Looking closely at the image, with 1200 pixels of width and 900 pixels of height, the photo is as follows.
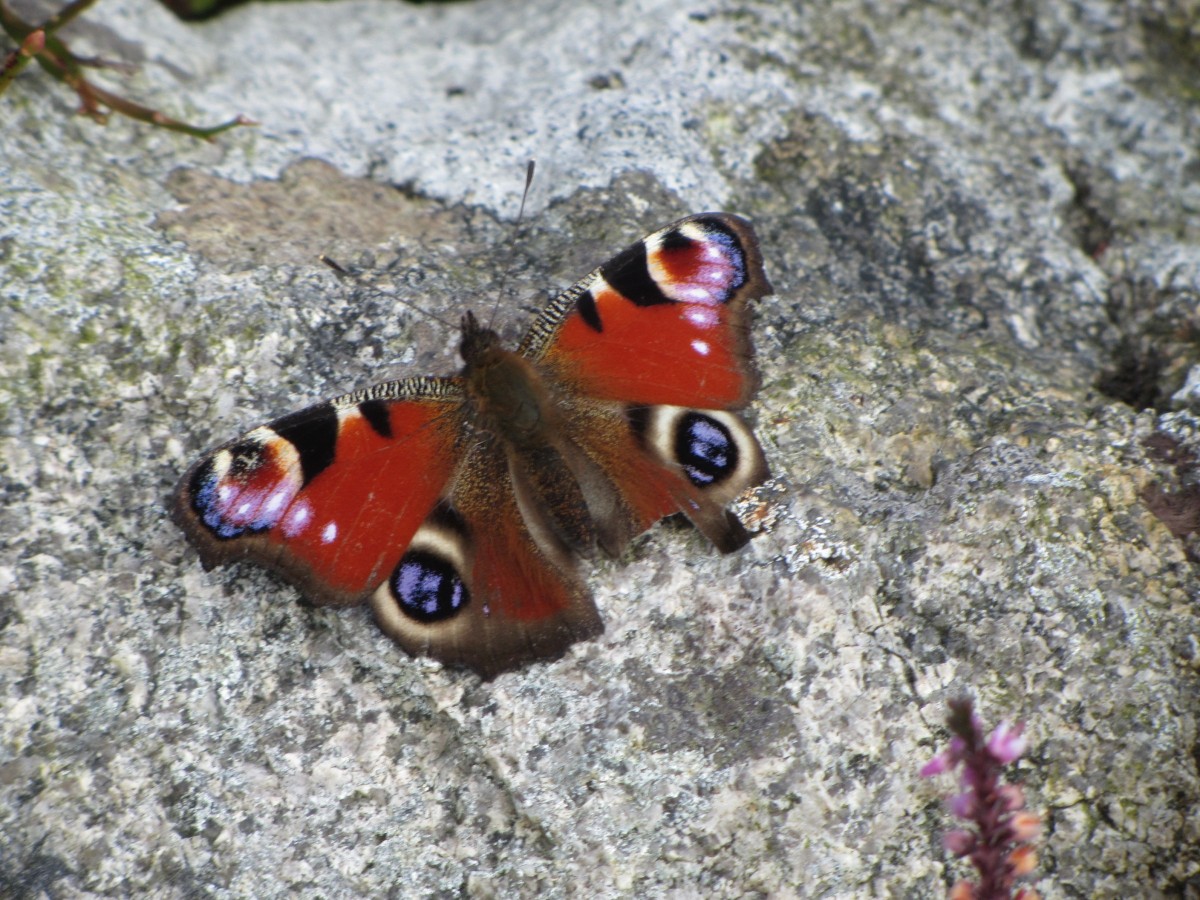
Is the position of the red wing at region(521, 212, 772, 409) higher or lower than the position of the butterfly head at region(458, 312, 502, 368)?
higher

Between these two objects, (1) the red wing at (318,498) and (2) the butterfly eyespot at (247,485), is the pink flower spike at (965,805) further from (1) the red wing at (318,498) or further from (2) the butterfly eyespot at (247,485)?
(2) the butterfly eyespot at (247,485)

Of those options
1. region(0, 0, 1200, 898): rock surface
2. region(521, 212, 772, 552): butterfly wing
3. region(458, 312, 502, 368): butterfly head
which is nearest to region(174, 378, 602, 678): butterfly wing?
region(0, 0, 1200, 898): rock surface

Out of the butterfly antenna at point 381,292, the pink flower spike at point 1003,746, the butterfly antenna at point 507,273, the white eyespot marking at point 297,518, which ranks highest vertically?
the pink flower spike at point 1003,746

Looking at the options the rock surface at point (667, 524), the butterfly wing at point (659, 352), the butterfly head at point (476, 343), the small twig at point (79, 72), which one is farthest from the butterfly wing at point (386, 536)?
the small twig at point (79, 72)

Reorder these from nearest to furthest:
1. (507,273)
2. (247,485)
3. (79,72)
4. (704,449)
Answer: (247,485) < (704,449) < (507,273) < (79,72)

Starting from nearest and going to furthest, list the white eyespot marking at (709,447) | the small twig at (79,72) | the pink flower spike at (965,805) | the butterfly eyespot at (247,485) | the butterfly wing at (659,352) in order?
the pink flower spike at (965,805)
the butterfly eyespot at (247,485)
the white eyespot marking at (709,447)
the butterfly wing at (659,352)
the small twig at (79,72)

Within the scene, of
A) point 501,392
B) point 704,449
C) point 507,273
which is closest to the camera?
point 704,449

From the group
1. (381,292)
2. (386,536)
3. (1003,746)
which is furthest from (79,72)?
(1003,746)

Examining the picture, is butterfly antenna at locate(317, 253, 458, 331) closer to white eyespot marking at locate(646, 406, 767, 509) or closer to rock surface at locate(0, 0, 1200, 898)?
rock surface at locate(0, 0, 1200, 898)

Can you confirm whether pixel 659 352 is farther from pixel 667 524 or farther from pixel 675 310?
pixel 667 524
